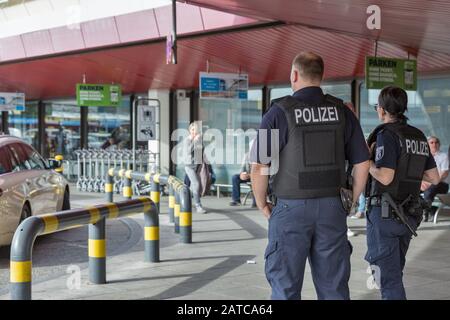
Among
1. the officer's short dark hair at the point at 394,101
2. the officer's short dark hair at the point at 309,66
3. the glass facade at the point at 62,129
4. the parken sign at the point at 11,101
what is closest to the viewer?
the officer's short dark hair at the point at 309,66

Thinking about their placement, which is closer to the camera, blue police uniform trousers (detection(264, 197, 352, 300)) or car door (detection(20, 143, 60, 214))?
blue police uniform trousers (detection(264, 197, 352, 300))

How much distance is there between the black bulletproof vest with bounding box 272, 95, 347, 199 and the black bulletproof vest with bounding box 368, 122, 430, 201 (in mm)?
893

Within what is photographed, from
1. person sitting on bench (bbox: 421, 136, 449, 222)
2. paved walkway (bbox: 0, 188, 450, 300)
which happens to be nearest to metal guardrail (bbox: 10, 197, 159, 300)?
paved walkway (bbox: 0, 188, 450, 300)

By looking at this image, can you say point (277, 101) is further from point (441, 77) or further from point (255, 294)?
point (441, 77)

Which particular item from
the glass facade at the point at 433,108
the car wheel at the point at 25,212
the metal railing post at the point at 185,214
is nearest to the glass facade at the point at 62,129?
the glass facade at the point at 433,108

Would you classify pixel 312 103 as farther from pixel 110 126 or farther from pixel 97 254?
pixel 110 126

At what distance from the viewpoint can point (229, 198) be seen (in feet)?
55.6

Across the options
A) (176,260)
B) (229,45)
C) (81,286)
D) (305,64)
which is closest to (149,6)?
(229,45)

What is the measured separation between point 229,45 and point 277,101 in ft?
30.7

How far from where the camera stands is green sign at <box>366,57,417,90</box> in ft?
38.3

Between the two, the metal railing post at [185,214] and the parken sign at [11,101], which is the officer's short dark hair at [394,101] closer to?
the metal railing post at [185,214]

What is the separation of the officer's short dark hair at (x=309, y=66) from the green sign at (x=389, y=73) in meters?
Answer: 7.65

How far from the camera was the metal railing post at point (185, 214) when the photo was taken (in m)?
8.94

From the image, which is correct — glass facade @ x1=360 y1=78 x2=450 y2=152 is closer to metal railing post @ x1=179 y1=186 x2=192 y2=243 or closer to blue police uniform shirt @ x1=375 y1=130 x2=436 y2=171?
metal railing post @ x1=179 y1=186 x2=192 y2=243
